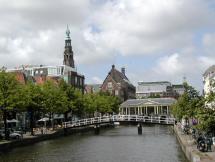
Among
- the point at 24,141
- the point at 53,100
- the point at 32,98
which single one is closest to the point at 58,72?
the point at 53,100

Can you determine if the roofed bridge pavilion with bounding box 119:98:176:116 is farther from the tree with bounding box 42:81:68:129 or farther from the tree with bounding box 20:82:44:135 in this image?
the tree with bounding box 20:82:44:135

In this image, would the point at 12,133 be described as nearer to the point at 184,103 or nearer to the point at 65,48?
the point at 184,103

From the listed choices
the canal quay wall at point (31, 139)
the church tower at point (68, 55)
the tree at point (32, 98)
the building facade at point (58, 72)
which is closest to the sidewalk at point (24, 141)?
the canal quay wall at point (31, 139)

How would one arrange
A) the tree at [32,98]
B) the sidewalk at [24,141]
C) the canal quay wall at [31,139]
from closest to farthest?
the sidewalk at [24,141] → the canal quay wall at [31,139] → the tree at [32,98]

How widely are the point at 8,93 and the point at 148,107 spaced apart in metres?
85.7

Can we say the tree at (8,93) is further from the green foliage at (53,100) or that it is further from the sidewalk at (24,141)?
the green foliage at (53,100)

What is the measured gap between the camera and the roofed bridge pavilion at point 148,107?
472 ft

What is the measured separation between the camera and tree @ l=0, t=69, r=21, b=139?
65.5 m

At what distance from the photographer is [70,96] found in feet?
346

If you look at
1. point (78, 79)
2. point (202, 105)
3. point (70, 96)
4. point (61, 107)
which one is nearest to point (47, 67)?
point (78, 79)

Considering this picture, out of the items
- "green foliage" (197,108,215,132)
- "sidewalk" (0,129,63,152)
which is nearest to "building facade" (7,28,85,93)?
"sidewalk" (0,129,63,152)

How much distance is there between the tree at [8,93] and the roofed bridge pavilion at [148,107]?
78.9 metres

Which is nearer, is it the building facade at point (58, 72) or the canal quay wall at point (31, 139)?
the canal quay wall at point (31, 139)

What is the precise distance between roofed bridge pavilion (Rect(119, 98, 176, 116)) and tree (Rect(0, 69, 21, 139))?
259 feet
